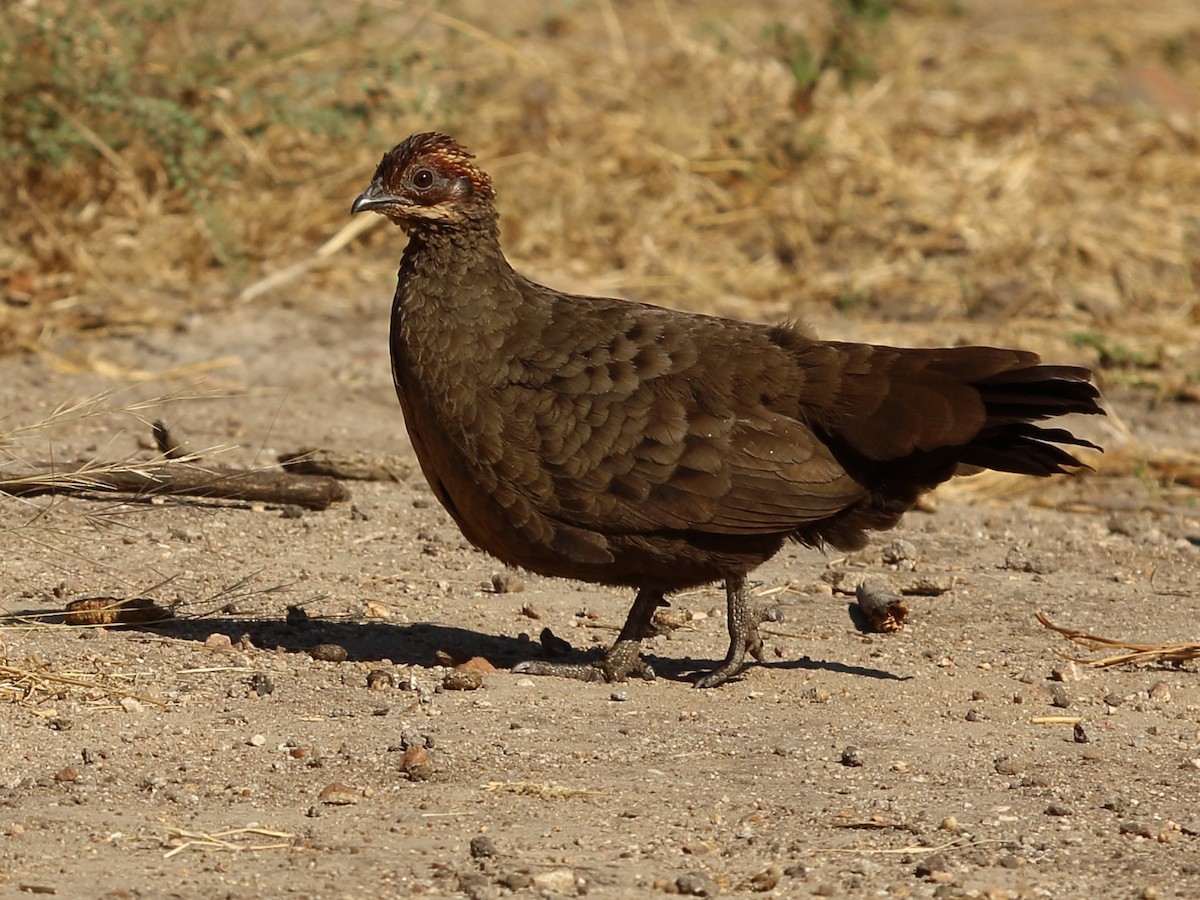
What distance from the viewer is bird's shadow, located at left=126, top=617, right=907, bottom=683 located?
5688 millimetres

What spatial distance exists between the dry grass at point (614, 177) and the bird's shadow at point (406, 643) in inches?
172

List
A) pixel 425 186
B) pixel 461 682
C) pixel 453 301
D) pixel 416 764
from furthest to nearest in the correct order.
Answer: pixel 425 186 → pixel 453 301 → pixel 461 682 → pixel 416 764

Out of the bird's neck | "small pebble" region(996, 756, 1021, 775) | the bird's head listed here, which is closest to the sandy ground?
"small pebble" region(996, 756, 1021, 775)

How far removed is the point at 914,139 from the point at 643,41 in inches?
119

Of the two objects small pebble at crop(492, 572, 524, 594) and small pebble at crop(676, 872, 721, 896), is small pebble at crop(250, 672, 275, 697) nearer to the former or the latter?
small pebble at crop(492, 572, 524, 594)

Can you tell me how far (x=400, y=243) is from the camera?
1101cm

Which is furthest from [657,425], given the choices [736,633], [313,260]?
[313,260]

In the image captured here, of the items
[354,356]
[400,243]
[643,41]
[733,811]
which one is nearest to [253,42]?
[400,243]

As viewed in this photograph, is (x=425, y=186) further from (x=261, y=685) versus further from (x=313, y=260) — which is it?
(x=313, y=260)

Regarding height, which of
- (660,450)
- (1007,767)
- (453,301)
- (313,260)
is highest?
(313,260)

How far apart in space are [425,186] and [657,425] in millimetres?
1175

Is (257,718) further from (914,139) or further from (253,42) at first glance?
(914,139)

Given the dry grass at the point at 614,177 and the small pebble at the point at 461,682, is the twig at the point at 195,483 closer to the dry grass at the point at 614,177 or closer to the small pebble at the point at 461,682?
the small pebble at the point at 461,682

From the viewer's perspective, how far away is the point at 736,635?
5.65m
